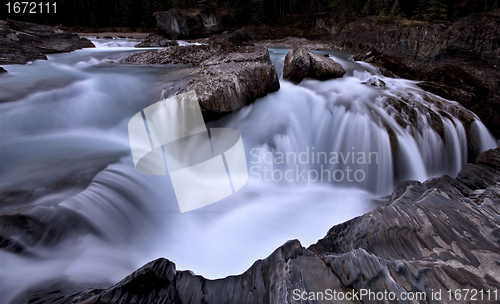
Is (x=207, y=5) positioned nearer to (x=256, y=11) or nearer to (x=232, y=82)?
(x=256, y=11)

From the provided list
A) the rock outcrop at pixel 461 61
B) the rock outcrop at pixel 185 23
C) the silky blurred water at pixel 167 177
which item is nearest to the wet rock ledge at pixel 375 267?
the silky blurred water at pixel 167 177

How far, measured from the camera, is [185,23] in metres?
21.5

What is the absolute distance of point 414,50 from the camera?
8.60m

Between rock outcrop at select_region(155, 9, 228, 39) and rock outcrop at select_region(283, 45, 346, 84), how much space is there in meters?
18.9

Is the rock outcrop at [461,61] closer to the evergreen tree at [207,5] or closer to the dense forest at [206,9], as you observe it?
the dense forest at [206,9]

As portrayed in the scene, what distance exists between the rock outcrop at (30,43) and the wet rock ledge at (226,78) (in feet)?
10.6

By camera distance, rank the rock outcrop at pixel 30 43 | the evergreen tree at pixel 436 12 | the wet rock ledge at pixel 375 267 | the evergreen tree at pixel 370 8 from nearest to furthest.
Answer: the wet rock ledge at pixel 375 267, the rock outcrop at pixel 30 43, the evergreen tree at pixel 436 12, the evergreen tree at pixel 370 8

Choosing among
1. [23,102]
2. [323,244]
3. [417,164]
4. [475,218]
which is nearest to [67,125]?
[23,102]

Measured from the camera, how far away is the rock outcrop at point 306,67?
6633mm

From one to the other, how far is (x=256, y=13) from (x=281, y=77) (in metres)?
25.5

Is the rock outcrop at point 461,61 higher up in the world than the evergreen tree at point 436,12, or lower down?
lower down

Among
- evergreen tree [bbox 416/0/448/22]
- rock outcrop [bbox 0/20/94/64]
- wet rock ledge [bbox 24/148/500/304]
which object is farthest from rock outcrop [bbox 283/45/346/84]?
evergreen tree [bbox 416/0/448/22]

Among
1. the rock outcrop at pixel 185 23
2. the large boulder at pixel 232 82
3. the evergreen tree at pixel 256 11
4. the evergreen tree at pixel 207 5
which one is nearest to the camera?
the large boulder at pixel 232 82

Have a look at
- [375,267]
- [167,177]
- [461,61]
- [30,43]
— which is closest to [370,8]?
[461,61]
